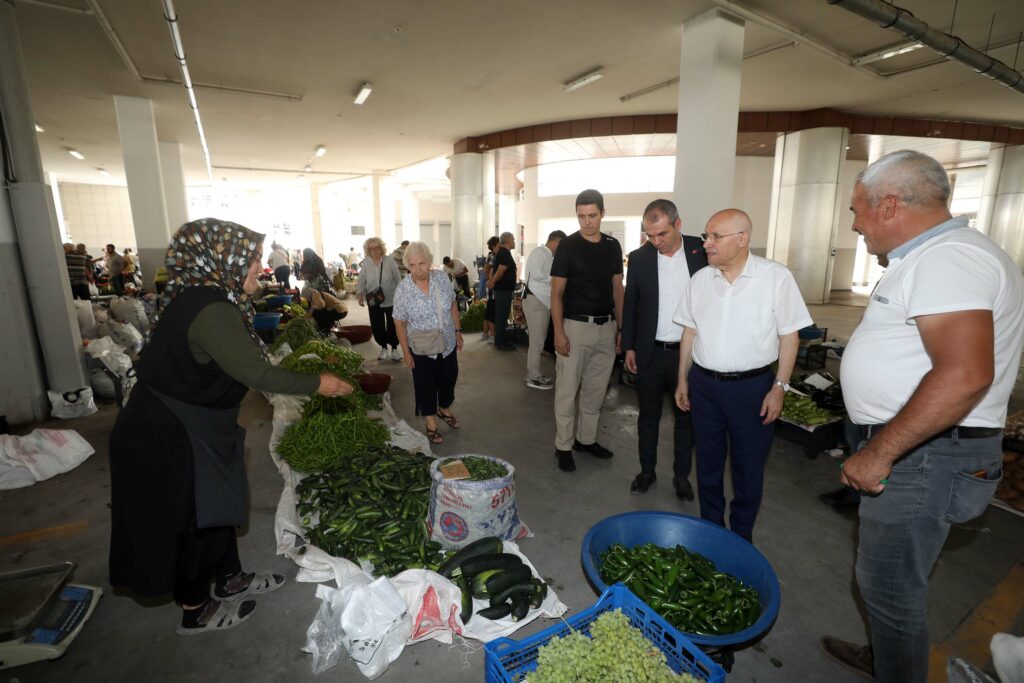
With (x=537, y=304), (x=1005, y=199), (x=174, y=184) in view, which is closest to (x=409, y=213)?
(x=174, y=184)

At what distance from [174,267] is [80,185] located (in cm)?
3084

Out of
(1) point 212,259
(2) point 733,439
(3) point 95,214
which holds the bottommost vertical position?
(2) point 733,439

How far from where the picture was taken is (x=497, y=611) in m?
2.43

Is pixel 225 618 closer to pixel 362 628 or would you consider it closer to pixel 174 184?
pixel 362 628

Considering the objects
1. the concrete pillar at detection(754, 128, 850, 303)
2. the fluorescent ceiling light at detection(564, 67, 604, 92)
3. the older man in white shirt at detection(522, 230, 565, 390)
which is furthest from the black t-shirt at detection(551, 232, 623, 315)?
the concrete pillar at detection(754, 128, 850, 303)

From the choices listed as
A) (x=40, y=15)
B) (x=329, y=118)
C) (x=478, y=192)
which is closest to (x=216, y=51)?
(x=40, y=15)

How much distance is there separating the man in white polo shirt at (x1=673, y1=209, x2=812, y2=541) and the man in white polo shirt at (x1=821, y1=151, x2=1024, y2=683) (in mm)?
688

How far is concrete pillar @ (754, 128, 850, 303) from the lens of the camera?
41.6 ft

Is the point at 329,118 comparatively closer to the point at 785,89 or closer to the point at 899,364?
the point at 785,89

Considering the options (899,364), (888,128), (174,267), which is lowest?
(899,364)

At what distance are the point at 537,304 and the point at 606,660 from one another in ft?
17.9

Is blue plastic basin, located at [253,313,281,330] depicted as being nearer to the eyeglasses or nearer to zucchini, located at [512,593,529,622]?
zucchini, located at [512,593,529,622]

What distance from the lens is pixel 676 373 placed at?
3.44 m

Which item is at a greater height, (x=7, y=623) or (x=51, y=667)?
(x=7, y=623)
